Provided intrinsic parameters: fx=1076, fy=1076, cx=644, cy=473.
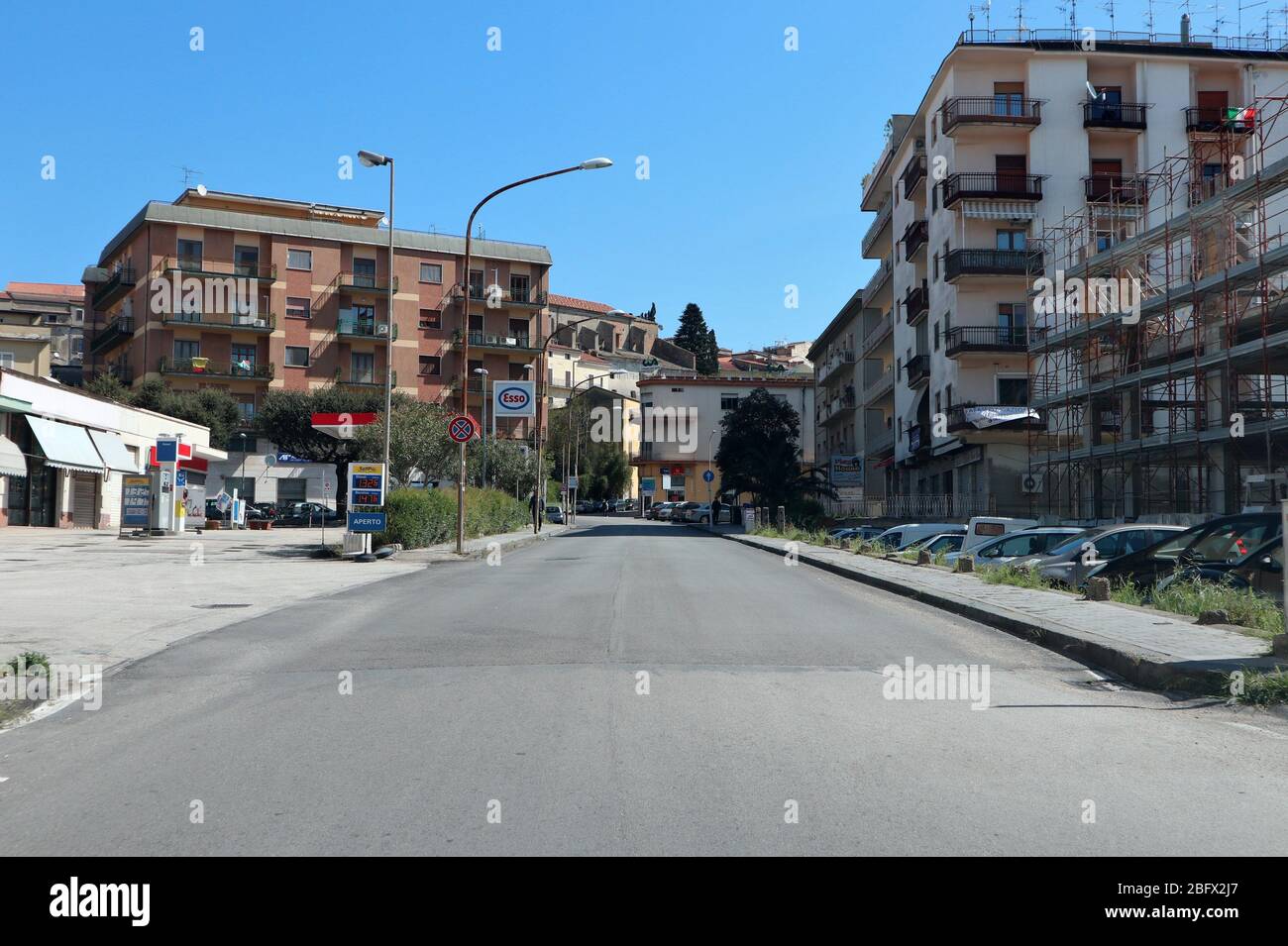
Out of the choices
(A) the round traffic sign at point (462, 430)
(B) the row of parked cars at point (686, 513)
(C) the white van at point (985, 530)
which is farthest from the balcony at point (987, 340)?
(A) the round traffic sign at point (462, 430)

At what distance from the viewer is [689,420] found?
104 m

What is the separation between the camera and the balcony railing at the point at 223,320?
64.9 m

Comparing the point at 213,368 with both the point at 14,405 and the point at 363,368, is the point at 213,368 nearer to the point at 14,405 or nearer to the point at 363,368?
the point at 363,368

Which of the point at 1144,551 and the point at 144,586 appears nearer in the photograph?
the point at 1144,551

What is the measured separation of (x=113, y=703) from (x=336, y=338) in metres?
63.6

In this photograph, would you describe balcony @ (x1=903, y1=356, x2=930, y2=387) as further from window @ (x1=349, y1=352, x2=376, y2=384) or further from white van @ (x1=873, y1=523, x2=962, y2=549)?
window @ (x1=349, y1=352, x2=376, y2=384)

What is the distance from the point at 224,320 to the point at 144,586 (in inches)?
2104

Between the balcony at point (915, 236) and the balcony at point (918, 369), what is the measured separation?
537cm

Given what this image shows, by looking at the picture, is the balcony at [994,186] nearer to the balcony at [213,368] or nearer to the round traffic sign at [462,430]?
the round traffic sign at [462,430]

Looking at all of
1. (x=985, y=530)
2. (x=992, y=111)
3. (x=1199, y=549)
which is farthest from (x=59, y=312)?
(x=1199, y=549)

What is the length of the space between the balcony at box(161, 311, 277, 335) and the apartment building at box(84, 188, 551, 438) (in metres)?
0.09

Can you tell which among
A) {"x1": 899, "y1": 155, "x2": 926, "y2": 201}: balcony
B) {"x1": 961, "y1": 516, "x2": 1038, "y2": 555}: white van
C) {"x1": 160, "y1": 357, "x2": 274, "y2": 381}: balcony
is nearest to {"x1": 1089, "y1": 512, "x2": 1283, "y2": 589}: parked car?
{"x1": 961, "y1": 516, "x2": 1038, "y2": 555}: white van
